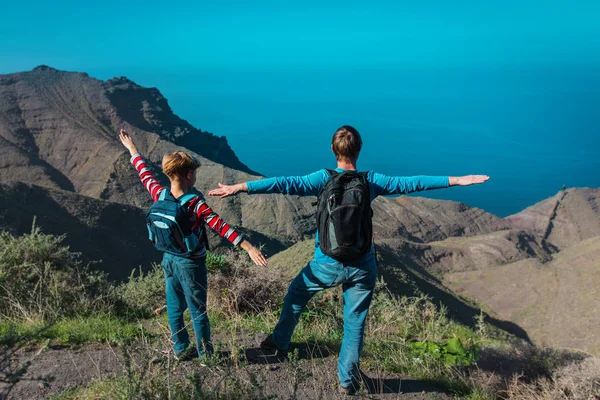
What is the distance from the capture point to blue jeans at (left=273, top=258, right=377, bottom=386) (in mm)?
4012

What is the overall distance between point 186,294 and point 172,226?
1.91 ft

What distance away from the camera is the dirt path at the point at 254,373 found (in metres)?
3.90

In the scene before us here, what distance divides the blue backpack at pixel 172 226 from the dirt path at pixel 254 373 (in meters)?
0.83

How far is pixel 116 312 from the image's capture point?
20.3 feet

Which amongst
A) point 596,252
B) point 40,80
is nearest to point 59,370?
point 596,252

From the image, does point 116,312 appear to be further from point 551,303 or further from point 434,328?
point 551,303

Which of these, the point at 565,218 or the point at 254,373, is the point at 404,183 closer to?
the point at 254,373

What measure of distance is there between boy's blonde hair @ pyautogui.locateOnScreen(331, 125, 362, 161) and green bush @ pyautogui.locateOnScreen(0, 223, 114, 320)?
3299 millimetres

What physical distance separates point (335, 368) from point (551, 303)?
84.4 feet

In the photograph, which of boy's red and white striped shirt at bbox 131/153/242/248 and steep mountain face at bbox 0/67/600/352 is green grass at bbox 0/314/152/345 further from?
steep mountain face at bbox 0/67/600/352

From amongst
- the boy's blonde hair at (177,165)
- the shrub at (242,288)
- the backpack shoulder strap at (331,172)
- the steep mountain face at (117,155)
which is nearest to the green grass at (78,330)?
the shrub at (242,288)

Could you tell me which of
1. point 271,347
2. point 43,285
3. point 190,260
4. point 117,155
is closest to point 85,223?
point 117,155

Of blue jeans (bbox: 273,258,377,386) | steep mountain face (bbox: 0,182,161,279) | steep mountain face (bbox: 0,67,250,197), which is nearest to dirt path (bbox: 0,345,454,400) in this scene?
blue jeans (bbox: 273,258,377,386)

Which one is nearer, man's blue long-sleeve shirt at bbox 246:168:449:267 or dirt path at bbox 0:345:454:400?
dirt path at bbox 0:345:454:400
